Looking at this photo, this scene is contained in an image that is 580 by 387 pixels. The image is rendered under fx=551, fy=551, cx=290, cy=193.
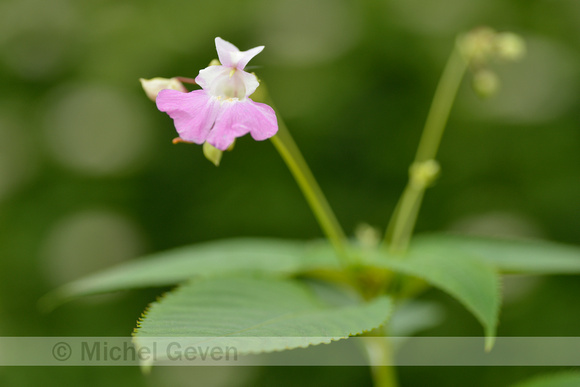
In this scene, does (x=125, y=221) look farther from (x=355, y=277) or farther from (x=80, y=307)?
(x=355, y=277)

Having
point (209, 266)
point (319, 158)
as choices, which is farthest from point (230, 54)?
point (319, 158)

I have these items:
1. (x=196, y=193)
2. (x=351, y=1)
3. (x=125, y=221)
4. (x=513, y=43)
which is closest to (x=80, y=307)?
(x=125, y=221)

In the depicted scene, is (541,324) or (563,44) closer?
(541,324)

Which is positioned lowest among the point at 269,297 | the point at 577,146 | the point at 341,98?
the point at 269,297

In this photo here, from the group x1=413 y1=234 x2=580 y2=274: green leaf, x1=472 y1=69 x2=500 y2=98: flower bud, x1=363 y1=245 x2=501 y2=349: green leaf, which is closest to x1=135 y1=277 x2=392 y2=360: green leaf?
x1=363 y1=245 x2=501 y2=349: green leaf

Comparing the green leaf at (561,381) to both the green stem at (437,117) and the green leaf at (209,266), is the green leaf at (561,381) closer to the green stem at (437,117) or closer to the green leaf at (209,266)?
the green leaf at (209,266)

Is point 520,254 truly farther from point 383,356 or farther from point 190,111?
point 190,111
